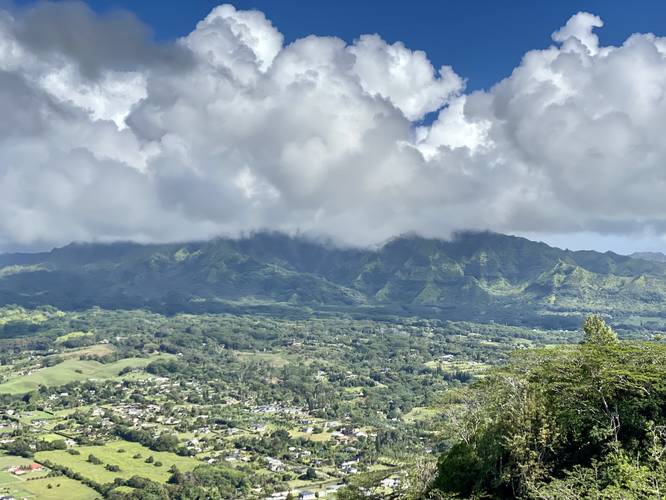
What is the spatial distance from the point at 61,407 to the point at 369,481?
13278 cm

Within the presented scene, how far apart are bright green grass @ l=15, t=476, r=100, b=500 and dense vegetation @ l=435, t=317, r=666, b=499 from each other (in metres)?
78.9

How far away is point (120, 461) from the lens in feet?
373

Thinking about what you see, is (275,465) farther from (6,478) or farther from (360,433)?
(6,478)

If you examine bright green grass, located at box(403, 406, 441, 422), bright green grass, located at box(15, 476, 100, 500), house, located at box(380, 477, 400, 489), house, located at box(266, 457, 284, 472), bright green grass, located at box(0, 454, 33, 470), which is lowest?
bright green grass, located at box(0, 454, 33, 470)

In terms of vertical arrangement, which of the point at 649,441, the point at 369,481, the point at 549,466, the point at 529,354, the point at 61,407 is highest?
the point at 529,354

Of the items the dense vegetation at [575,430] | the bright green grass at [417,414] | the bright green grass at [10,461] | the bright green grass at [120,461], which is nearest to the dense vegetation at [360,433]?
the dense vegetation at [575,430]

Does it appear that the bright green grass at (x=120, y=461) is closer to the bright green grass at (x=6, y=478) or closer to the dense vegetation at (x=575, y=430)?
the bright green grass at (x=6, y=478)

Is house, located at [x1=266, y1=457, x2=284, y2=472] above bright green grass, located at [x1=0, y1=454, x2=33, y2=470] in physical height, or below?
above

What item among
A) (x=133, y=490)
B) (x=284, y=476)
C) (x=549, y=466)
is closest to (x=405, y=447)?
(x=284, y=476)

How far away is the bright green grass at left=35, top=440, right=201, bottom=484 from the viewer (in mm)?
105312

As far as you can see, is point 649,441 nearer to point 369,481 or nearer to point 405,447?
point 369,481

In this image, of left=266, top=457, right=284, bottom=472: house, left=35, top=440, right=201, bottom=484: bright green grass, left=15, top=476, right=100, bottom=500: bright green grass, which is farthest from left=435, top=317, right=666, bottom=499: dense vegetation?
left=35, top=440, right=201, bottom=484: bright green grass

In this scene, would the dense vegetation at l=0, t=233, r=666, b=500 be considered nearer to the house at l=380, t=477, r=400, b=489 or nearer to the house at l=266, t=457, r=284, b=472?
the house at l=266, t=457, r=284, b=472

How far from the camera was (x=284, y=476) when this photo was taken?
Result: 10544 centimetres
